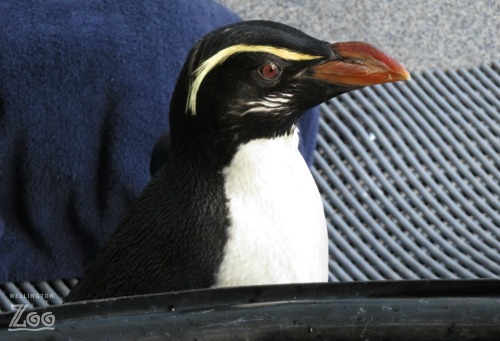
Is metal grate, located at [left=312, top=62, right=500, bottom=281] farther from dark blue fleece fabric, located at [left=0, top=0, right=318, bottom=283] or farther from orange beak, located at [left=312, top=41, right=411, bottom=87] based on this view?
orange beak, located at [left=312, top=41, right=411, bottom=87]

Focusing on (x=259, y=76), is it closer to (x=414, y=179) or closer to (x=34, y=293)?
(x=34, y=293)

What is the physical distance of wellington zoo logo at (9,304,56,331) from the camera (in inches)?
22.2

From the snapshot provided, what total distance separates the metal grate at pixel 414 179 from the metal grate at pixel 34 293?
→ 0.39m

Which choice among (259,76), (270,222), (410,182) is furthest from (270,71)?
(410,182)

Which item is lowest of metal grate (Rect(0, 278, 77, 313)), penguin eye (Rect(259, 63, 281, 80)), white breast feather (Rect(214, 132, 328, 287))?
metal grate (Rect(0, 278, 77, 313))

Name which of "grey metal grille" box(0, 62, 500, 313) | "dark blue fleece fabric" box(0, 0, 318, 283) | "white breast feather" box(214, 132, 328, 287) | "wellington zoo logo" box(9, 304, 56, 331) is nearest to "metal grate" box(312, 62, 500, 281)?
"grey metal grille" box(0, 62, 500, 313)

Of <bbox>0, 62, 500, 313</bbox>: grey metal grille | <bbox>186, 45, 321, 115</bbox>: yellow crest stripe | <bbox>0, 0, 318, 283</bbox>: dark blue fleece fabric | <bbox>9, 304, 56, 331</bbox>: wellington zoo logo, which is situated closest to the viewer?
<bbox>9, 304, 56, 331</bbox>: wellington zoo logo

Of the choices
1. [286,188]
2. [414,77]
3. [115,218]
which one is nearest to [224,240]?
[286,188]

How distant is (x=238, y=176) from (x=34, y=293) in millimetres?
653

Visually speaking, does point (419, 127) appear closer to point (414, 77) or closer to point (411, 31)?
point (414, 77)

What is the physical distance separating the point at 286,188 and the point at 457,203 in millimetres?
835

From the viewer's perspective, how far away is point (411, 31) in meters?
2.09

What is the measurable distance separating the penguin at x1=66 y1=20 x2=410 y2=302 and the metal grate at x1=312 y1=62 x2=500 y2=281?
0.62 metres

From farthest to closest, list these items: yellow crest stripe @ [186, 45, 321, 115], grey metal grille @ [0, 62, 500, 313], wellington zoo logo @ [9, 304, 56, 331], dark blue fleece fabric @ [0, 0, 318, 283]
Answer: grey metal grille @ [0, 62, 500, 313] → dark blue fleece fabric @ [0, 0, 318, 283] → yellow crest stripe @ [186, 45, 321, 115] → wellington zoo logo @ [9, 304, 56, 331]
